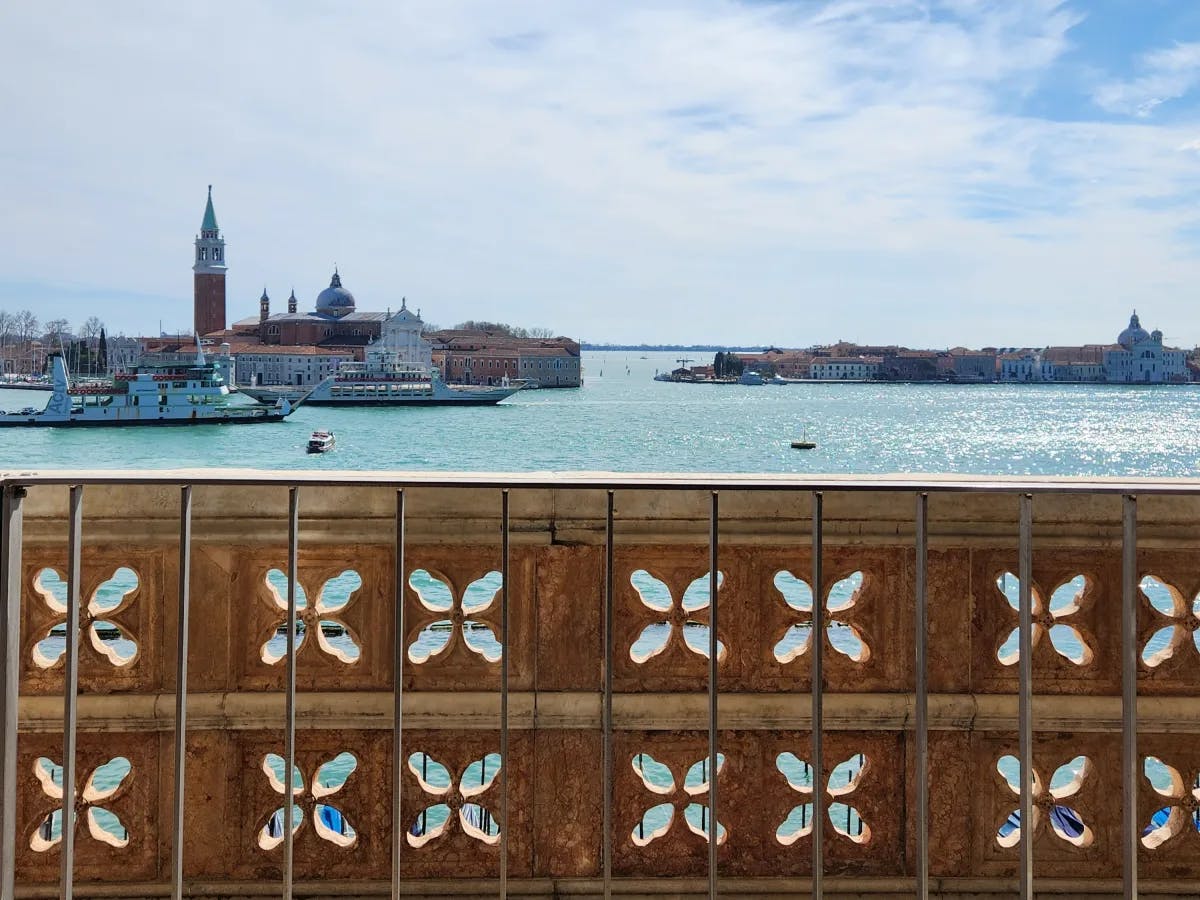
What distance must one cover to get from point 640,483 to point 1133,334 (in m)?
124

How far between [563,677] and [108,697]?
31.9 inches

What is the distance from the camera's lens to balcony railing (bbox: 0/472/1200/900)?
2.22m

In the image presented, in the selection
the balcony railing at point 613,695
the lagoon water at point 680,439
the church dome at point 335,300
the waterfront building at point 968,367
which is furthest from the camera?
the waterfront building at point 968,367

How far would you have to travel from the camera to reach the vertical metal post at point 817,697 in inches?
77.2

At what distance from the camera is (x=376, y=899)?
2.21 m

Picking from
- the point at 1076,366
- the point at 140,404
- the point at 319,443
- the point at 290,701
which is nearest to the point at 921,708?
the point at 290,701

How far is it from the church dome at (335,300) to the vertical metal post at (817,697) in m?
93.8

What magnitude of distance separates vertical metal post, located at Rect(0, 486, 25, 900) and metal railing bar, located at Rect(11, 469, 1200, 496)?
0.18 ft

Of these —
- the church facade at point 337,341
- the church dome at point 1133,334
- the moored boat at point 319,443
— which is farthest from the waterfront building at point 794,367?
the moored boat at point 319,443

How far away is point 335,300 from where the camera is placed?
9419 cm

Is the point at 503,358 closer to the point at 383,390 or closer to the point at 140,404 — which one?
the point at 383,390

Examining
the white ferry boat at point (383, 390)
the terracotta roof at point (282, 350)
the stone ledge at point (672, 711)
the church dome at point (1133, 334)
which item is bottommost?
the stone ledge at point (672, 711)

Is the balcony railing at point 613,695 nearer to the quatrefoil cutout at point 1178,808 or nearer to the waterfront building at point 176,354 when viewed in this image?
the quatrefoil cutout at point 1178,808

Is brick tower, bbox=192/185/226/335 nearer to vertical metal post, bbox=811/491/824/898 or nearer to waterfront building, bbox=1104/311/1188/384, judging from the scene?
waterfront building, bbox=1104/311/1188/384
